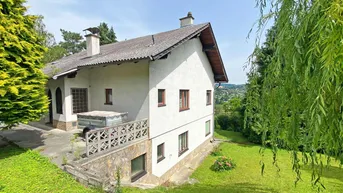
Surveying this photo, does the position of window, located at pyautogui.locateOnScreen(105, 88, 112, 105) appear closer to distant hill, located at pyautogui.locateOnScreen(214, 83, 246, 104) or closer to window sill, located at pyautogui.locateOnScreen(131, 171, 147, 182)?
window sill, located at pyautogui.locateOnScreen(131, 171, 147, 182)

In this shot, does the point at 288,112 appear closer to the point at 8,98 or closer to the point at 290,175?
the point at 8,98

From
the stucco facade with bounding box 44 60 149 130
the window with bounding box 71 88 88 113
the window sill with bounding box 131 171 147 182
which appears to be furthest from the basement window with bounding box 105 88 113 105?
the window sill with bounding box 131 171 147 182

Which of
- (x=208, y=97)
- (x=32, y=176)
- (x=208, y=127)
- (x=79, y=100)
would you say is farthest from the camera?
(x=208, y=127)

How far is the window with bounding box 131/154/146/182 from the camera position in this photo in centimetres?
831

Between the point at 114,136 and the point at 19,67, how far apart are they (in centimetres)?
403

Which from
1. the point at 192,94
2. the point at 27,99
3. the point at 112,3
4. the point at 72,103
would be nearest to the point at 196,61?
the point at 192,94

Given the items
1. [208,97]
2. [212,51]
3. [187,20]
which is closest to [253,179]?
[208,97]

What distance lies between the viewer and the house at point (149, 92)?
28.9 ft

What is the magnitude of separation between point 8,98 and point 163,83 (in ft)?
20.5

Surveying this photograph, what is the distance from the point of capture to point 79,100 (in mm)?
11094

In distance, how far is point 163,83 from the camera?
976cm

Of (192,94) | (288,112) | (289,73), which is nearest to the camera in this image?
(289,73)

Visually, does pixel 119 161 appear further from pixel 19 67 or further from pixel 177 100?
pixel 177 100

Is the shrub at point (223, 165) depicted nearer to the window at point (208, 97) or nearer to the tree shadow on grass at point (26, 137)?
the window at point (208, 97)
